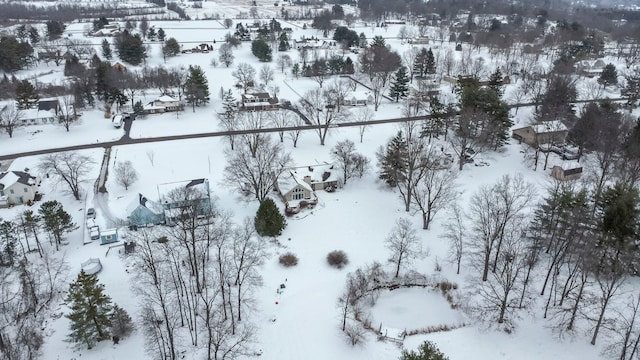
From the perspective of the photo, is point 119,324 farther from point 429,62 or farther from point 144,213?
point 429,62

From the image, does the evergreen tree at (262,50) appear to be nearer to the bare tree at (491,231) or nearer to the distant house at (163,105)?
the distant house at (163,105)

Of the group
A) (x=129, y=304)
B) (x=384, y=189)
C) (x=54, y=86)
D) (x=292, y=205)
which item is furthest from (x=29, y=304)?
(x=54, y=86)

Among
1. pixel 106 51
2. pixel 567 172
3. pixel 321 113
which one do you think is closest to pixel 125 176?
pixel 321 113

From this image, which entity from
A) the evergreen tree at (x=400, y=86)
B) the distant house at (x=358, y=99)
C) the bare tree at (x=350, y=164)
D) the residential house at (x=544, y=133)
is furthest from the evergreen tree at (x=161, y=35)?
the residential house at (x=544, y=133)

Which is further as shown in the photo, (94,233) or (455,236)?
(94,233)

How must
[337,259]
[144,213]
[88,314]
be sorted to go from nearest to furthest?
[88,314] → [337,259] → [144,213]

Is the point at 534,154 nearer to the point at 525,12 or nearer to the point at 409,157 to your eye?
the point at 409,157
